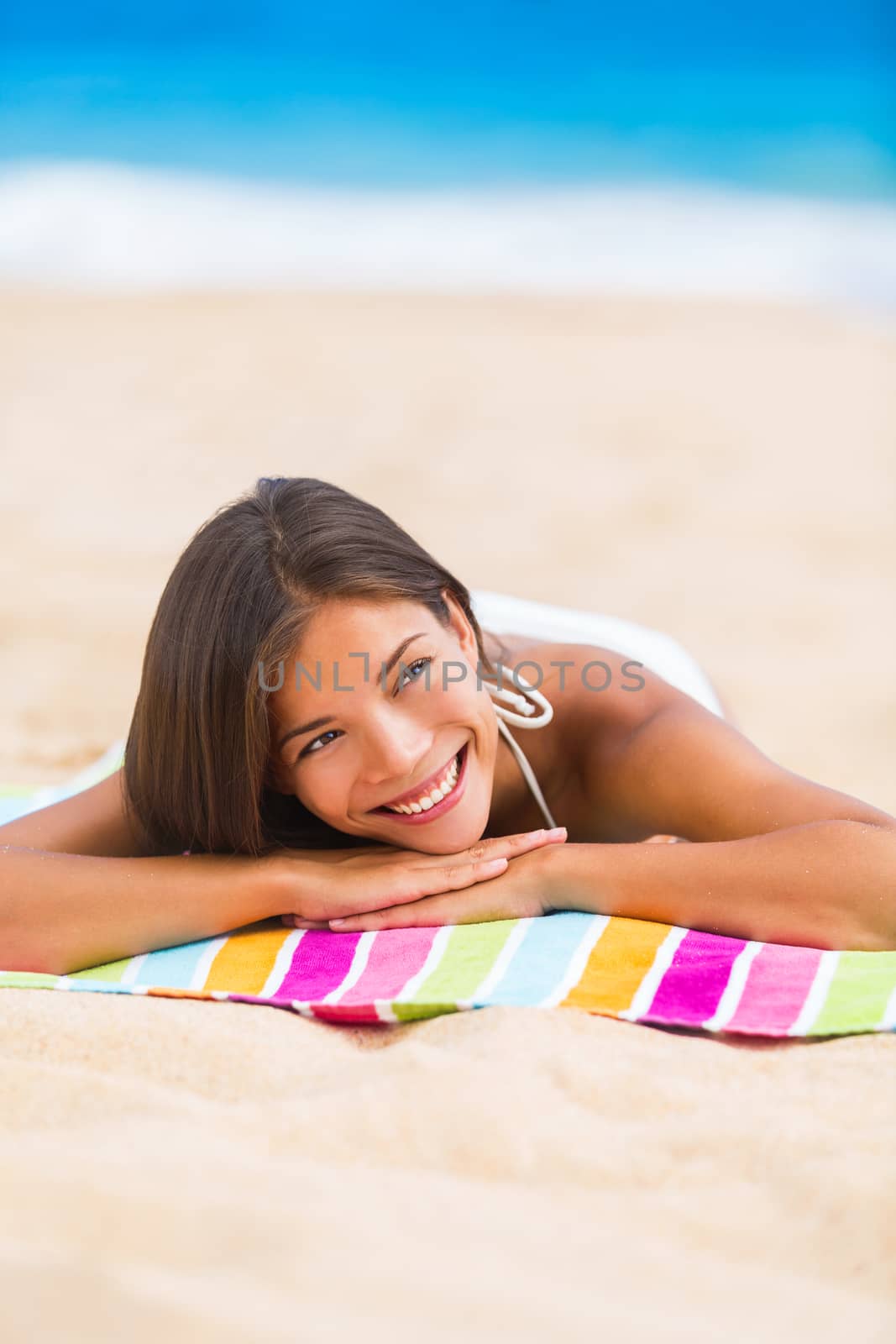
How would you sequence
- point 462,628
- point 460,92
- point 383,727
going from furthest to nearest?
point 460,92
point 462,628
point 383,727

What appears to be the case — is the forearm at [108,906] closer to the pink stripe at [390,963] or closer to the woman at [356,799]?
the woman at [356,799]

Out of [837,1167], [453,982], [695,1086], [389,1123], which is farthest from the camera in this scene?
[453,982]

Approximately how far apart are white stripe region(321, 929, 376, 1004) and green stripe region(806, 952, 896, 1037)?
698 millimetres

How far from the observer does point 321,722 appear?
2.23m

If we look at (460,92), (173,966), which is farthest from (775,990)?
(460,92)

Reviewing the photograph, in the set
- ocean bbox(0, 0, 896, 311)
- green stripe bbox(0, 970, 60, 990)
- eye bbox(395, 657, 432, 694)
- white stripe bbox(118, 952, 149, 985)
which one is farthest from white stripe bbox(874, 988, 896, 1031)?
ocean bbox(0, 0, 896, 311)

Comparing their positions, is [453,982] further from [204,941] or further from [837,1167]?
[837,1167]

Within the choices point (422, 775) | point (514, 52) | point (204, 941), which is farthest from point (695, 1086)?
point (514, 52)

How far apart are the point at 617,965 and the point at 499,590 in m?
4.87

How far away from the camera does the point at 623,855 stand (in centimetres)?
228

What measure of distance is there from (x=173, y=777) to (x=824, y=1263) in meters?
1.41

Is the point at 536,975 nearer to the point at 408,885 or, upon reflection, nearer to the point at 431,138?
the point at 408,885

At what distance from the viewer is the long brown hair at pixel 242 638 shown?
7.39 ft

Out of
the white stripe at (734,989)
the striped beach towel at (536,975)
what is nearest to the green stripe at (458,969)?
the striped beach towel at (536,975)
